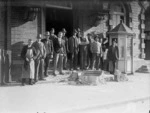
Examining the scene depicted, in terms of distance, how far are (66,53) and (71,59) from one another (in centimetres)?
45

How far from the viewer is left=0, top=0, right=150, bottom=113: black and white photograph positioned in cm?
794

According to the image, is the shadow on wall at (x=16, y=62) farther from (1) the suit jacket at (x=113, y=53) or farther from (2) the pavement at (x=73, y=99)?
(1) the suit jacket at (x=113, y=53)

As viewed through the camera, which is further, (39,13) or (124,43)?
(124,43)

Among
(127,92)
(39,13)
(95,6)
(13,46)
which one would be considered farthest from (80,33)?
(127,92)

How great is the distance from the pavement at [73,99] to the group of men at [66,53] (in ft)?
3.60

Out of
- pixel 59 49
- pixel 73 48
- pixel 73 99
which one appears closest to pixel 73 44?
pixel 73 48

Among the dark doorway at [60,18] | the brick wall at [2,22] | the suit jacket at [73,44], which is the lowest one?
the suit jacket at [73,44]

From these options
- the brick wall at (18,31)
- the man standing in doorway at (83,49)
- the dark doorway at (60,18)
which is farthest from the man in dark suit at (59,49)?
the dark doorway at (60,18)

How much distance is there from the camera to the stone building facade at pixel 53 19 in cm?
1209

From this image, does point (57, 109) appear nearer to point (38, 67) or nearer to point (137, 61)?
point (38, 67)

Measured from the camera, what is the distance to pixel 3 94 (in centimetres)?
887

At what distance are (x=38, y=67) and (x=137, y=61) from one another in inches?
316

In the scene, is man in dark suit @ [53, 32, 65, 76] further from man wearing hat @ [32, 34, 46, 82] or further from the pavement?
the pavement

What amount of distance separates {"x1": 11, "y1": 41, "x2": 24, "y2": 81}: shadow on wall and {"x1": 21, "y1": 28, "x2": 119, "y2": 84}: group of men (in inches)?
42.8
